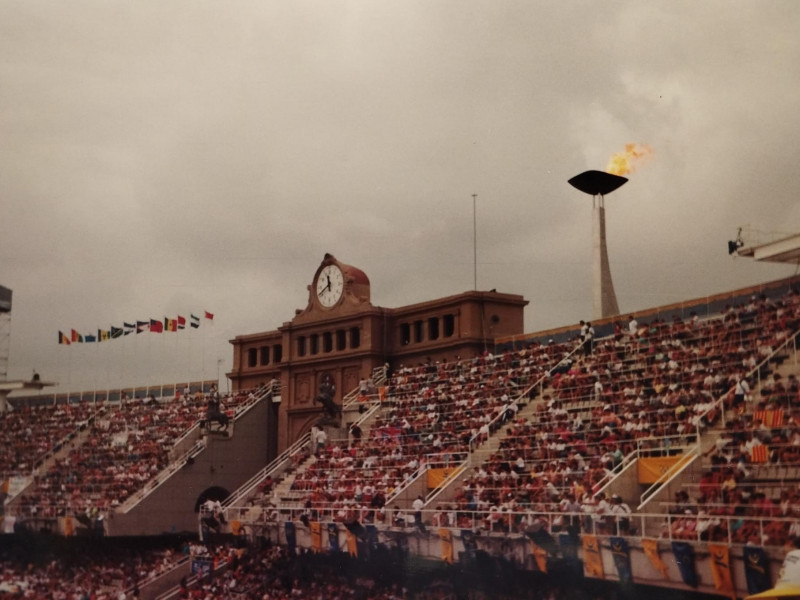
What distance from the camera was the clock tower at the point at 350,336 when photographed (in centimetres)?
2977

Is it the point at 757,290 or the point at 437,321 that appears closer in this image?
the point at 757,290

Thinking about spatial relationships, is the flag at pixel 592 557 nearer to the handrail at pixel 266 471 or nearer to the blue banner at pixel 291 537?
the blue banner at pixel 291 537

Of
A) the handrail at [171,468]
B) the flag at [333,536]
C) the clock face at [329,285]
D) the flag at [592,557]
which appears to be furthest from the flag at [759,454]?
the handrail at [171,468]

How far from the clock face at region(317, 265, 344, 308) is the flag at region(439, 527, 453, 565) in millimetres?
13225

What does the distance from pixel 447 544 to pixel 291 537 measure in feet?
19.5

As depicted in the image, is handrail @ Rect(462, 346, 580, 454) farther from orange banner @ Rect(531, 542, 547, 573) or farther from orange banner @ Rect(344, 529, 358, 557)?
orange banner @ Rect(531, 542, 547, 573)

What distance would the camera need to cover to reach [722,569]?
1520 cm

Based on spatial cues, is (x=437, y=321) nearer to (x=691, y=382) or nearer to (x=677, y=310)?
(x=677, y=310)

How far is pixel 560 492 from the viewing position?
1961 cm

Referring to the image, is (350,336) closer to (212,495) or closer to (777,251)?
(212,495)

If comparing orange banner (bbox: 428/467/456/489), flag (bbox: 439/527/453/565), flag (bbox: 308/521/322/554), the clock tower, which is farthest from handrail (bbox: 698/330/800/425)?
the clock tower

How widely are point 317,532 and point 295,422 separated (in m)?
9.27

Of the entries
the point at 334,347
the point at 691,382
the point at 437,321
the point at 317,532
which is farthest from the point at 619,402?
the point at 334,347

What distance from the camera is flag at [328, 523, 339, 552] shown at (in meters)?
23.9
